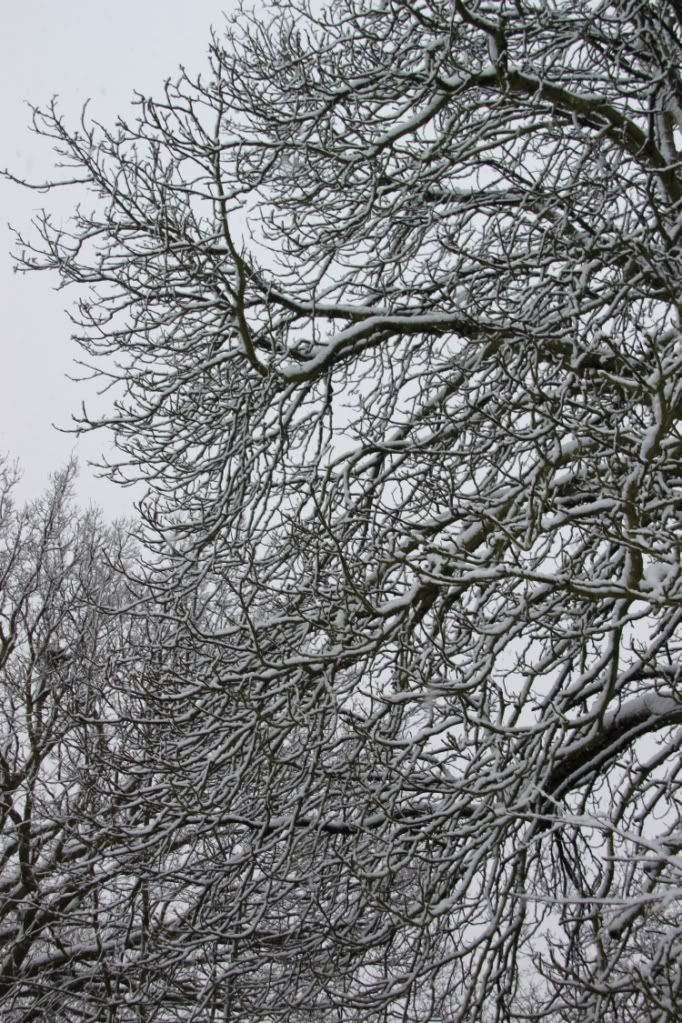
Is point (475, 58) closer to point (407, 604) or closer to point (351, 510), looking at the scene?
point (351, 510)

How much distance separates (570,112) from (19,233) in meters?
3.34

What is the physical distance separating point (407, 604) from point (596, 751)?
1578mm

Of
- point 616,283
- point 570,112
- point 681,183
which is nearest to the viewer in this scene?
point 616,283

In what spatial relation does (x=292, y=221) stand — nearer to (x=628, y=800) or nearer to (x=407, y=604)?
(x=407, y=604)

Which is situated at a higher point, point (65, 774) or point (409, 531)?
point (65, 774)

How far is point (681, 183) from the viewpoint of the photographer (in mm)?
5387

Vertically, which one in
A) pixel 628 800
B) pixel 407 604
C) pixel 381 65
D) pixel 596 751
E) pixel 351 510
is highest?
pixel 381 65

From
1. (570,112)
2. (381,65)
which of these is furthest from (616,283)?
(381,65)

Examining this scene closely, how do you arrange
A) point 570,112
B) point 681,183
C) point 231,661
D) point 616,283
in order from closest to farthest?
1. point 616,283
2. point 231,661
3. point 570,112
4. point 681,183

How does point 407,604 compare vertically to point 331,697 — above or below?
above

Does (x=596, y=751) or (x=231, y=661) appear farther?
(x=596, y=751)

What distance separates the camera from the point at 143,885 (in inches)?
188

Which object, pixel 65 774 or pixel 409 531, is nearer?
pixel 409 531

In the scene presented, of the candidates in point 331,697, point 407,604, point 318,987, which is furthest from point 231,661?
point 318,987
